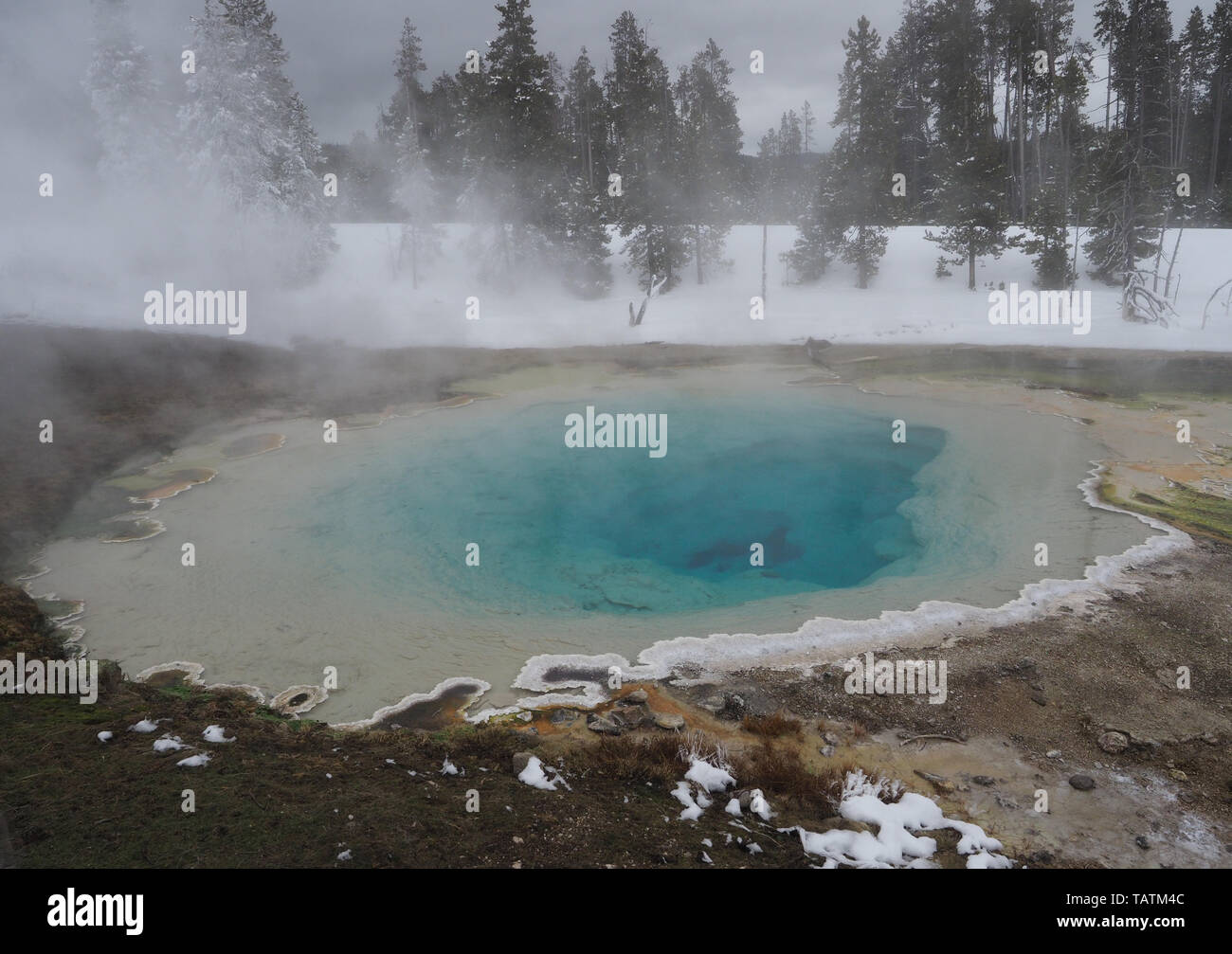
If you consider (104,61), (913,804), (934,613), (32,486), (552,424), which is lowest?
(913,804)

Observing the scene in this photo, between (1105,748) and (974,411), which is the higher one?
(974,411)

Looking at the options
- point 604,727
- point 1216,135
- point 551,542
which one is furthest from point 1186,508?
point 1216,135

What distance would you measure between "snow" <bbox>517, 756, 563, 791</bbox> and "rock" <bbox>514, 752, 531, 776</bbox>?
0.04 meters

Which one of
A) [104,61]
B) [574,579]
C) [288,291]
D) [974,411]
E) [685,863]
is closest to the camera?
[685,863]

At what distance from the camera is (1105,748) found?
25.6ft

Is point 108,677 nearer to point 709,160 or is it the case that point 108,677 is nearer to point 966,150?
point 709,160

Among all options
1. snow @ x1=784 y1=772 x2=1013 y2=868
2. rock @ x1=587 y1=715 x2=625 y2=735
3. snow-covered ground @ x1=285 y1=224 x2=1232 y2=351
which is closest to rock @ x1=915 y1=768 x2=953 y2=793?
snow @ x1=784 y1=772 x2=1013 y2=868

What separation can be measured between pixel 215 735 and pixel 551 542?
7764mm

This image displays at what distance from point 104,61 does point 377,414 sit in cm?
2518

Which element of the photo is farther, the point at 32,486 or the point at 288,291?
the point at 288,291

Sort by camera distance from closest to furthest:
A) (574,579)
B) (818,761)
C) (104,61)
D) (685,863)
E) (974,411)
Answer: (685,863), (818,761), (574,579), (974,411), (104,61)

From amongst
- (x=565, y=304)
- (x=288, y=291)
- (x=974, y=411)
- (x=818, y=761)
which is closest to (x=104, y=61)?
(x=288, y=291)

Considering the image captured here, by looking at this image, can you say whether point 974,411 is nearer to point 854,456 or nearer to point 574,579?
point 854,456

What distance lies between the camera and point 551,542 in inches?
573
